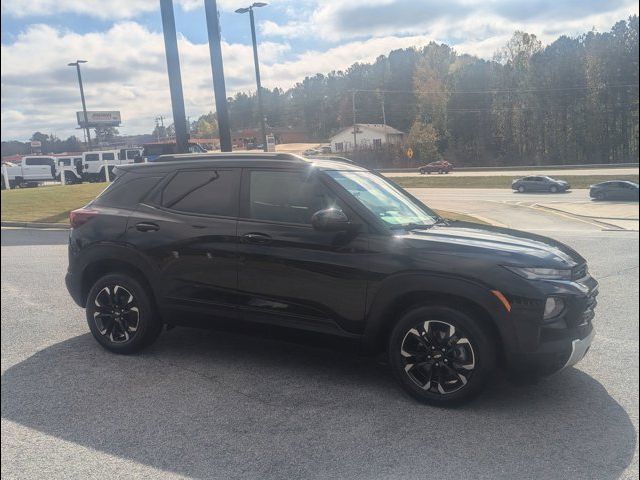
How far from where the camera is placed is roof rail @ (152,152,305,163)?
3470mm

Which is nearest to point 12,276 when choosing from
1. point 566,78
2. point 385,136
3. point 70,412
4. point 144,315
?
point 144,315

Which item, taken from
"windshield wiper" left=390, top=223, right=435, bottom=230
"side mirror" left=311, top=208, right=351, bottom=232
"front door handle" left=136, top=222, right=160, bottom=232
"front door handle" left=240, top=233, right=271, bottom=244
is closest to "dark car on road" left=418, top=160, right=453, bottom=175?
"windshield wiper" left=390, top=223, right=435, bottom=230

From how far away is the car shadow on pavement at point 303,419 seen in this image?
252cm

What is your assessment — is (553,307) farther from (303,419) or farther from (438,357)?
(303,419)

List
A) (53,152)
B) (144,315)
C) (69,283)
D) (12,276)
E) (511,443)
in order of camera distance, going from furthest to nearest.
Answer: (12,276), (69,283), (144,315), (53,152), (511,443)

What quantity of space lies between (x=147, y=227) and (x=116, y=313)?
794 mm

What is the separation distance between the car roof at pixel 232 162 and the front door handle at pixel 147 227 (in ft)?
1.52

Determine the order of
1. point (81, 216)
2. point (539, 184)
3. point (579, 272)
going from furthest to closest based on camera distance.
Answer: point (81, 216)
point (539, 184)
point (579, 272)

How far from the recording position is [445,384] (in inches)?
121

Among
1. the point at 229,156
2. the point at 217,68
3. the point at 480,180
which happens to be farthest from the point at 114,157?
the point at 480,180

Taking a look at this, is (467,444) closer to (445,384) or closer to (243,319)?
(445,384)

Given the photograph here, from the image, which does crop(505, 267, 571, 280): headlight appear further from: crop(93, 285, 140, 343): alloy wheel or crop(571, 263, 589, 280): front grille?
crop(93, 285, 140, 343): alloy wheel

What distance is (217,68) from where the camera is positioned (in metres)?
2.99

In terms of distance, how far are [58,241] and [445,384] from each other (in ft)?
32.1
